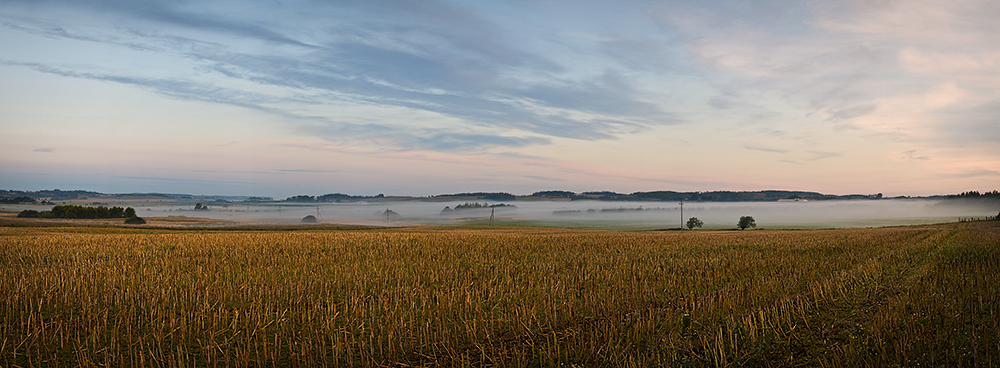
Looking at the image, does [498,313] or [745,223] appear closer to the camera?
[498,313]

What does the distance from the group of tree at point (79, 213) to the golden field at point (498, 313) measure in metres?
130

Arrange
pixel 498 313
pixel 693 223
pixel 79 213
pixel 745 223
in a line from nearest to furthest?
pixel 498 313 < pixel 79 213 < pixel 745 223 < pixel 693 223

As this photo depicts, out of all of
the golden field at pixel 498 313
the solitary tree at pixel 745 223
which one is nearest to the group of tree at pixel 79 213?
the golden field at pixel 498 313

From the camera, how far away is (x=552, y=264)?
16.2 metres

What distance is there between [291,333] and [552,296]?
5.07 meters

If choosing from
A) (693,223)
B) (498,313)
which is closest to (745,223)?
(693,223)

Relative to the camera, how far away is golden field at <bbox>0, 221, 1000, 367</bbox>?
6.50m

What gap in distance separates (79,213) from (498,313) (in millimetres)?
149542

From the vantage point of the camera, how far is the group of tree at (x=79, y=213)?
118 metres

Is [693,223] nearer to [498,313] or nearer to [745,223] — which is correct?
[745,223]

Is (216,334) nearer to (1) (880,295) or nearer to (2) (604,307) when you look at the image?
(2) (604,307)

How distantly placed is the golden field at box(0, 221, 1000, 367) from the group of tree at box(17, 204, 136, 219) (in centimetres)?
12992

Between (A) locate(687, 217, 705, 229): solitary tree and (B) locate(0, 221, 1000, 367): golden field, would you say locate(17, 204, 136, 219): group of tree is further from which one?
(A) locate(687, 217, 705, 229): solitary tree

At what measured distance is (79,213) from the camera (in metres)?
121
